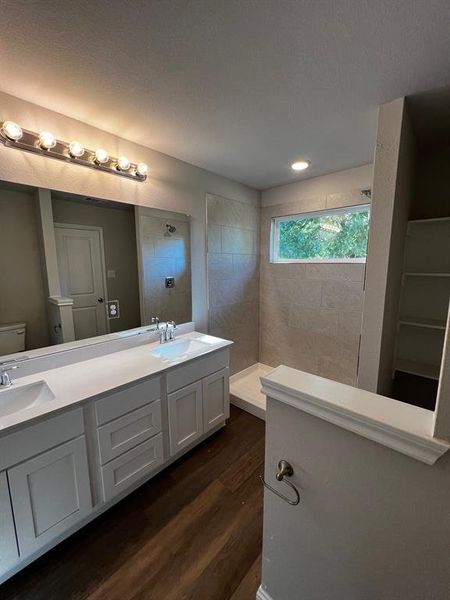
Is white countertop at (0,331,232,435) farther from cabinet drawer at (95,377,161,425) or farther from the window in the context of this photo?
the window

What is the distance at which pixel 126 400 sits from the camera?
142cm

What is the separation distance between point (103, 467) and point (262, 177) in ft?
8.92

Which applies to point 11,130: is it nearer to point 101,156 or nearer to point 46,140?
point 46,140

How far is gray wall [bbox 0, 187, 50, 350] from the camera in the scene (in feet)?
4.59

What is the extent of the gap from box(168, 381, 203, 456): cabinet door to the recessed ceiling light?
80.3 inches

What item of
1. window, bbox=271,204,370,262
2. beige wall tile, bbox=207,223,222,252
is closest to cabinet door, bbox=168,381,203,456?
beige wall tile, bbox=207,223,222,252

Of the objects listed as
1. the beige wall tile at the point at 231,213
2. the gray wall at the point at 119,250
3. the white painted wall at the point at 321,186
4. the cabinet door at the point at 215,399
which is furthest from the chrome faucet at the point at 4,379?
the white painted wall at the point at 321,186

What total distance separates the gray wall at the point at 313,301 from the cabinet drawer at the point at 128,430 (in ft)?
6.04

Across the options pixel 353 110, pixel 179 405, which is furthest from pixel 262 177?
pixel 179 405

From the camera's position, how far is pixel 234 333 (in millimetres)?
2857

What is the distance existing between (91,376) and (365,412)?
1.44 m

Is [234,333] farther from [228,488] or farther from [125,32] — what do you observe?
[125,32]

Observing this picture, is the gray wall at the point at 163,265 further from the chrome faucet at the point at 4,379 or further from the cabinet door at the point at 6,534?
the cabinet door at the point at 6,534

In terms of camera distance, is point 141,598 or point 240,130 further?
Result: point 240,130
